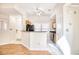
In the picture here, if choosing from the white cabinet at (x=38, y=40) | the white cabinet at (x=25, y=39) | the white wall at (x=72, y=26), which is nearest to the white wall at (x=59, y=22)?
the white wall at (x=72, y=26)

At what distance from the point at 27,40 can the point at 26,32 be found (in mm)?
162

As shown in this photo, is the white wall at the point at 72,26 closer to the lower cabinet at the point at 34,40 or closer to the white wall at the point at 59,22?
the white wall at the point at 59,22

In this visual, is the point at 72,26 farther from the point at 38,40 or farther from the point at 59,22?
the point at 38,40

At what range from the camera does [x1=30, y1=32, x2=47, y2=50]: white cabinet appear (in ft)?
5.65

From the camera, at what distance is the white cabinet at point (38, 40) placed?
1.72 meters

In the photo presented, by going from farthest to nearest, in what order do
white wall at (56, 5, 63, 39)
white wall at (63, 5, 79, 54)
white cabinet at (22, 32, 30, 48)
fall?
white cabinet at (22, 32, 30, 48) → white wall at (56, 5, 63, 39) → white wall at (63, 5, 79, 54)

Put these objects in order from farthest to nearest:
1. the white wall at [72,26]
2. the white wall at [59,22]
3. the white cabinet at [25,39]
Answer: the white cabinet at [25,39] → the white wall at [59,22] → the white wall at [72,26]

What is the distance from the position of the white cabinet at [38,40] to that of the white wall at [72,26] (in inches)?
18.4

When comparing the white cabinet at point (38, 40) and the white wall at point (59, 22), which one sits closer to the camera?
the white wall at point (59, 22)

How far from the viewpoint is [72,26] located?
1.32 m

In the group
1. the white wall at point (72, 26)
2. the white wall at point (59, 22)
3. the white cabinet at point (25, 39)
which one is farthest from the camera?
the white cabinet at point (25, 39)

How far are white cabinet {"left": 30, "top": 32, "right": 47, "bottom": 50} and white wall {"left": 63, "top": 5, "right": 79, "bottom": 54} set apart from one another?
1.53 feet

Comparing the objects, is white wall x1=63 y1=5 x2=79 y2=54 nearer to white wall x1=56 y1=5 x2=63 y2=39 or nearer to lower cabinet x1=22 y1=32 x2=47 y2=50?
white wall x1=56 y1=5 x2=63 y2=39

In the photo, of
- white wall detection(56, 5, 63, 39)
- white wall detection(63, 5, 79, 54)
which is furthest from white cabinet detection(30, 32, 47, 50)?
white wall detection(63, 5, 79, 54)
